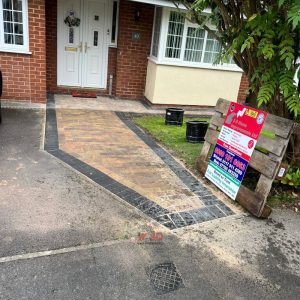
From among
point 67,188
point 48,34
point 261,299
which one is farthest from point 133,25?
point 261,299

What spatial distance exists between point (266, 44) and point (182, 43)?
18.5 ft

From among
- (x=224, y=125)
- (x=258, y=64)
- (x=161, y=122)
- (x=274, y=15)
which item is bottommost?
(x=161, y=122)

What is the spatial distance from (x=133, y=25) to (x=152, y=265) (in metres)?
7.85

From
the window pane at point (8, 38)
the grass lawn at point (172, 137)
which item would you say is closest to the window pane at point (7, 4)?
the window pane at point (8, 38)

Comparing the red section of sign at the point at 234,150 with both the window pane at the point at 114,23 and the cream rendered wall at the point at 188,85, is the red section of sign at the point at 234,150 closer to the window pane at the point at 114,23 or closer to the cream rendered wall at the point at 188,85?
the cream rendered wall at the point at 188,85

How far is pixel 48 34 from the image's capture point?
8531 millimetres

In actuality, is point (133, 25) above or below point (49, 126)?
above

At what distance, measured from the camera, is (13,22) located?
694 cm

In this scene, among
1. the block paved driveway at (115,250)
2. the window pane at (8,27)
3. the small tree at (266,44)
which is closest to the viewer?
the block paved driveway at (115,250)

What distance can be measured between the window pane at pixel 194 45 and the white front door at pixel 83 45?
8.22 feet

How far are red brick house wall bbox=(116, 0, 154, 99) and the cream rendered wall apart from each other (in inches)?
14.8

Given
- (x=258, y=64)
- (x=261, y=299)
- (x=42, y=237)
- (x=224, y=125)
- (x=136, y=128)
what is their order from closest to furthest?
(x=261, y=299) → (x=42, y=237) → (x=258, y=64) → (x=224, y=125) → (x=136, y=128)

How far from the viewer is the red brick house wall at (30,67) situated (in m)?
6.97

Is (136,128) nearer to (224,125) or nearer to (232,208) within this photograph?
(224,125)
